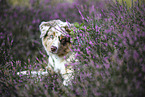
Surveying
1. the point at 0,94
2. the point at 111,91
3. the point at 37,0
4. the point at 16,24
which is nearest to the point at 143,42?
the point at 111,91

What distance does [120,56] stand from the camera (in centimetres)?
176

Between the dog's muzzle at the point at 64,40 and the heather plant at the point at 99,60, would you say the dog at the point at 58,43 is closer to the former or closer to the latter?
the dog's muzzle at the point at 64,40

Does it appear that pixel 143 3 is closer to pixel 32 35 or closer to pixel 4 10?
pixel 32 35

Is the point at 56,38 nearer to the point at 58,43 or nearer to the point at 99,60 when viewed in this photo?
the point at 58,43

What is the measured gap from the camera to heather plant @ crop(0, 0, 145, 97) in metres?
1.39

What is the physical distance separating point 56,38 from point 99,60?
1571mm

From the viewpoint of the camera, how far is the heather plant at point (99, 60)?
4.56ft

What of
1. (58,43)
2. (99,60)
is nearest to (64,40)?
(58,43)

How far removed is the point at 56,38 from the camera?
3.15 meters

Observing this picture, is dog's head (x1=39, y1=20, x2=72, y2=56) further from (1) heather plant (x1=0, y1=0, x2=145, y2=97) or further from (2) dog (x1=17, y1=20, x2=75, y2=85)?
(1) heather plant (x1=0, y1=0, x2=145, y2=97)

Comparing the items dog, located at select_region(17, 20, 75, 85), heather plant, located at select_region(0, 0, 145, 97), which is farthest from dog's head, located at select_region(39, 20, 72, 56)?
heather plant, located at select_region(0, 0, 145, 97)

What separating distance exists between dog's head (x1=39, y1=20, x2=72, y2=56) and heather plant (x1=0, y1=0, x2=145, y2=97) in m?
0.38

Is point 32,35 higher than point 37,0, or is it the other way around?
point 37,0

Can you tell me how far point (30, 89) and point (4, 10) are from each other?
3989mm
